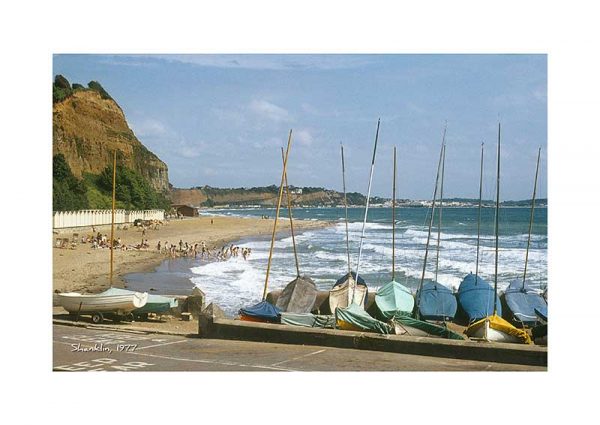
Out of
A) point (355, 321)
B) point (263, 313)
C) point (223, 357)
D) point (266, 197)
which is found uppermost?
point (266, 197)

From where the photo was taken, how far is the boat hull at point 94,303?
10.9 meters

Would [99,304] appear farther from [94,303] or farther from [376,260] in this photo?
[376,260]

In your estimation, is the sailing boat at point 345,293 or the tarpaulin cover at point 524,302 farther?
the sailing boat at point 345,293

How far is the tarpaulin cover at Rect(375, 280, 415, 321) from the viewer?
12305mm

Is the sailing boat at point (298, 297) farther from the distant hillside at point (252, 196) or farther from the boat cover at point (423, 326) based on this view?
the boat cover at point (423, 326)

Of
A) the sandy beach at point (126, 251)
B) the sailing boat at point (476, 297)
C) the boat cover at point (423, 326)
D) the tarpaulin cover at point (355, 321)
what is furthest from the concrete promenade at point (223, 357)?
the sailing boat at point (476, 297)

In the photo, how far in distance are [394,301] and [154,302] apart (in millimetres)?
3984

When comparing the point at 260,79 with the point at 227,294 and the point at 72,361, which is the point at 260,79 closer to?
the point at 72,361

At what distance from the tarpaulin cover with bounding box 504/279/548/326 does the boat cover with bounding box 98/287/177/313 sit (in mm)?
5497

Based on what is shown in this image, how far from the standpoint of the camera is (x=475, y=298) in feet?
42.8

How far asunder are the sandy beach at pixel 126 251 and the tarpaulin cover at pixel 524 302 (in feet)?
22.7

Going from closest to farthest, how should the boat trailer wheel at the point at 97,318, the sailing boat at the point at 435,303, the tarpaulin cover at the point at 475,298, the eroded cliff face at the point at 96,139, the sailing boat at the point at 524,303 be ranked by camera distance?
the boat trailer wheel at the point at 97,318 < the eroded cliff face at the point at 96,139 < the sailing boat at the point at 524,303 < the tarpaulin cover at the point at 475,298 < the sailing boat at the point at 435,303

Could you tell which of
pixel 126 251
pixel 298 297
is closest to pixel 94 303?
pixel 298 297

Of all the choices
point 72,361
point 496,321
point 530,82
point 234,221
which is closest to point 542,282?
point 496,321
